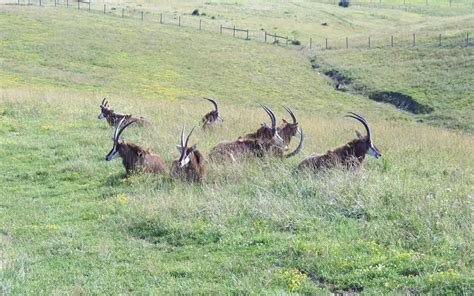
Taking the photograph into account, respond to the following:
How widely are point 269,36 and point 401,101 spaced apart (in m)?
36.2

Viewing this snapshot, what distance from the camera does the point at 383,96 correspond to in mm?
46469

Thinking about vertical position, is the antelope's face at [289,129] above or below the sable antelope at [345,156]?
below

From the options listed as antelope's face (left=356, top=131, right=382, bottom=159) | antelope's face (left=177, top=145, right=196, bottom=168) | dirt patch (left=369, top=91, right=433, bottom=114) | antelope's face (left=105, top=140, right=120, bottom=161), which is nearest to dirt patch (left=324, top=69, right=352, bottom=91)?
dirt patch (left=369, top=91, right=433, bottom=114)

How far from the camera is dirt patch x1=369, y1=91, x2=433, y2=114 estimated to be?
4234 cm

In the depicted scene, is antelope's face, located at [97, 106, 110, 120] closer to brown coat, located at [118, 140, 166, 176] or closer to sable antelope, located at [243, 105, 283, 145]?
sable antelope, located at [243, 105, 283, 145]

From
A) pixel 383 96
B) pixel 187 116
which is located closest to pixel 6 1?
pixel 383 96

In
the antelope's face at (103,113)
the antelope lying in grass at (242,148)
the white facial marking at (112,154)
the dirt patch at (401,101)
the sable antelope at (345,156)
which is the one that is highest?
the sable antelope at (345,156)

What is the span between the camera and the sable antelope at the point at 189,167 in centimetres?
1375

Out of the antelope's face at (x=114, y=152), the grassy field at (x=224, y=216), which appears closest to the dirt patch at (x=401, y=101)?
the grassy field at (x=224, y=216)

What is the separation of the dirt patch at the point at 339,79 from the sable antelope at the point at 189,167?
37532 mm

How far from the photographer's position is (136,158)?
15023 mm

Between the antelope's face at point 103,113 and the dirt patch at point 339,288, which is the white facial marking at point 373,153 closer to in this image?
the dirt patch at point 339,288

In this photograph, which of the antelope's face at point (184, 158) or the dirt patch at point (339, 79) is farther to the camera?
the dirt patch at point (339, 79)

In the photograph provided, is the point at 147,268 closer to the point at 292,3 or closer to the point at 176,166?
the point at 176,166
